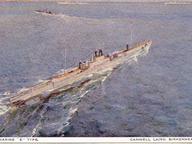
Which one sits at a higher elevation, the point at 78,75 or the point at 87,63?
the point at 87,63

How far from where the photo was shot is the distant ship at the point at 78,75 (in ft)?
17.9

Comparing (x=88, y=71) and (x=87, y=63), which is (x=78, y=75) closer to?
(x=87, y=63)

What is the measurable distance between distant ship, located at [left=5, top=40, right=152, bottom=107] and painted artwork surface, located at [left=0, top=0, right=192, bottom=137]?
0.02 metres

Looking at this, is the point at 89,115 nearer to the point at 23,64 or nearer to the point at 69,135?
the point at 69,135

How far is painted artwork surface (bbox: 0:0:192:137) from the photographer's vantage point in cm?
539

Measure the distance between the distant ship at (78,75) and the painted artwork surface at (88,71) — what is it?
0.05ft

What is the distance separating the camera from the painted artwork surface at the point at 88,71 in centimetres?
539

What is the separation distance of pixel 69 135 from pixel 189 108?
4.90ft

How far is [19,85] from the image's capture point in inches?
224

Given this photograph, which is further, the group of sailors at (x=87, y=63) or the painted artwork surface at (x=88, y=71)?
the group of sailors at (x=87, y=63)

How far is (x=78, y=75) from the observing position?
6.39m

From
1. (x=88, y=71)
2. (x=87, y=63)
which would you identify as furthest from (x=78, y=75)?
(x=88, y=71)

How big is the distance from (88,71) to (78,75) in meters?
0.34

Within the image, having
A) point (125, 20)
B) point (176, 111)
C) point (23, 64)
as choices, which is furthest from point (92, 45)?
point (176, 111)
